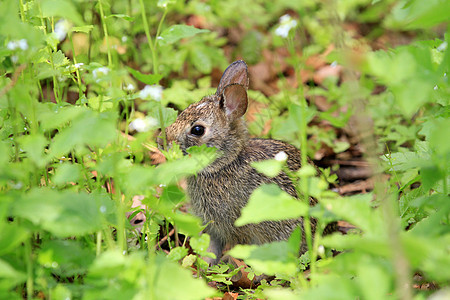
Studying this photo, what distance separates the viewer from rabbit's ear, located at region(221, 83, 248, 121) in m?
4.11

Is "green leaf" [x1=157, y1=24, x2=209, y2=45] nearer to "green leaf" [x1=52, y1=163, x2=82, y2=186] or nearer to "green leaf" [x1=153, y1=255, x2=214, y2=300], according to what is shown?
"green leaf" [x1=52, y1=163, x2=82, y2=186]

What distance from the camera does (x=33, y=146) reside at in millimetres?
2123

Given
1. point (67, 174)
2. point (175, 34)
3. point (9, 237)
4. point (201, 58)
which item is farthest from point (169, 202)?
point (201, 58)

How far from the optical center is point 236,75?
4305 mm

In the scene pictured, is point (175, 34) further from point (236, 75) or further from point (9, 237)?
point (236, 75)

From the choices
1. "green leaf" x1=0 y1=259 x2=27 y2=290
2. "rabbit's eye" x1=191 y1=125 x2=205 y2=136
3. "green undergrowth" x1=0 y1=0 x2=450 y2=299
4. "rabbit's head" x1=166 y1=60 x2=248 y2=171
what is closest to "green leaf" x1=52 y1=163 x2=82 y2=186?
"green undergrowth" x1=0 y1=0 x2=450 y2=299

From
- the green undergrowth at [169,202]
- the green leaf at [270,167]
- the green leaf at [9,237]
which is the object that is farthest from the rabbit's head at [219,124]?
the green leaf at [9,237]

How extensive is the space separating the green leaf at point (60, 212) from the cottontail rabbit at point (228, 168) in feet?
5.72

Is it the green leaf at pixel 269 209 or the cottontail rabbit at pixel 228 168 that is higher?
the green leaf at pixel 269 209

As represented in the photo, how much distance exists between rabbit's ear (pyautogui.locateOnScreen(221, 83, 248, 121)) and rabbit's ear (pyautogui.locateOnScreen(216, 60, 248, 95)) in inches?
5.6

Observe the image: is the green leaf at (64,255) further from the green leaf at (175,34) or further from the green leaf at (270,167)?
the green leaf at (175,34)

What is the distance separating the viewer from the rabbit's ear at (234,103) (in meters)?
4.11

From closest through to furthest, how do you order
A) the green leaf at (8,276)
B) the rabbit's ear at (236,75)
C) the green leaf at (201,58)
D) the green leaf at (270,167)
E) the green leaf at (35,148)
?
1. the green leaf at (8,276)
2. the green leaf at (35,148)
3. the green leaf at (270,167)
4. the rabbit's ear at (236,75)
5. the green leaf at (201,58)

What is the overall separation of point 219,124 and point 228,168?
340 millimetres
